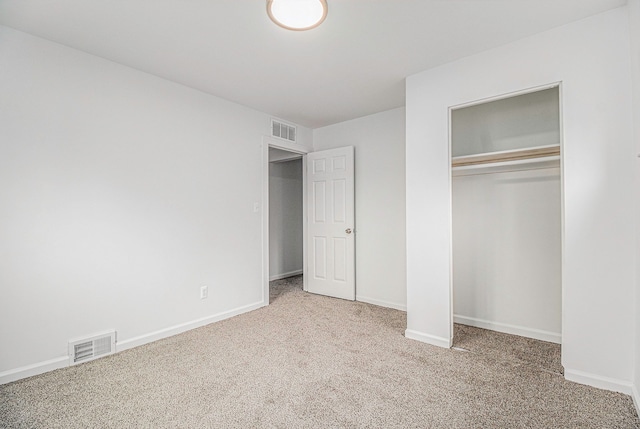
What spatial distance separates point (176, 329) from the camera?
9.47 ft

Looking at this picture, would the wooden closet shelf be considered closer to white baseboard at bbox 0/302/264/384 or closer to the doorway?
the doorway

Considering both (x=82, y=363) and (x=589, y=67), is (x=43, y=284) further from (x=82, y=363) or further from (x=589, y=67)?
(x=589, y=67)

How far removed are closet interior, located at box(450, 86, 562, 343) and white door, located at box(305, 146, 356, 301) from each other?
1.36 meters

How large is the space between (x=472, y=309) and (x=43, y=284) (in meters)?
3.77

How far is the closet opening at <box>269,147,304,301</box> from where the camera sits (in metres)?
5.40

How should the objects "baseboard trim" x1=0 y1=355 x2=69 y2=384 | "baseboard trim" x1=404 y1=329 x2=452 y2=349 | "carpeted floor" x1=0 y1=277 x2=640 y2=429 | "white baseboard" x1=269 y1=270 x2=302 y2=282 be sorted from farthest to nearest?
"white baseboard" x1=269 y1=270 x2=302 y2=282
"baseboard trim" x1=404 y1=329 x2=452 y2=349
"baseboard trim" x1=0 y1=355 x2=69 y2=384
"carpeted floor" x1=0 y1=277 x2=640 y2=429

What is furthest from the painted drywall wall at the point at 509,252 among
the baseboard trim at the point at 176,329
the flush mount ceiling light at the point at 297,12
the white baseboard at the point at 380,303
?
the baseboard trim at the point at 176,329

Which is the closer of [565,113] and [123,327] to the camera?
[565,113]

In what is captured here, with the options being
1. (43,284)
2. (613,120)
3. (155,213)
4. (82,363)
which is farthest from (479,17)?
(82,363)

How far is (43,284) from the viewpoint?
7.09 ft

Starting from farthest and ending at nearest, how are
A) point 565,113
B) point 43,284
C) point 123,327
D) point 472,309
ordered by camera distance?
1. point 472,309
2. point 123,327
3. point 43,284
4. point 565,113

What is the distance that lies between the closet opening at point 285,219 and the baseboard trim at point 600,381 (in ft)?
12.4

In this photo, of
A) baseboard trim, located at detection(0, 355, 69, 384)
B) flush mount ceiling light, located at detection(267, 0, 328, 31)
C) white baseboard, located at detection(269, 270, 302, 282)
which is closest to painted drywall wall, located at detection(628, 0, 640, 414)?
flush mount ceiling light, located at detection(267, 0, 328, 31)

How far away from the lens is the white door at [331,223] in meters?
4.02
